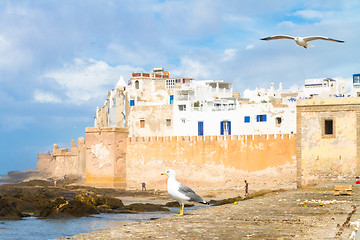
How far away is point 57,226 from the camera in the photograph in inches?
698

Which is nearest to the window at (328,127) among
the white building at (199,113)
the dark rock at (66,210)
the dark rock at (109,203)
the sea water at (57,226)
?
the sea water at (57,226)

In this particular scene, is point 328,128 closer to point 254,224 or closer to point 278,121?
point 278,121

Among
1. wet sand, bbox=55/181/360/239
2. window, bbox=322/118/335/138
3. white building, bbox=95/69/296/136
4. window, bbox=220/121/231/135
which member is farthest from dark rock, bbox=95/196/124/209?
window, bbox=220/121/231/135

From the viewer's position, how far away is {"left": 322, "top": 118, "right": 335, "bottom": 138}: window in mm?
21391

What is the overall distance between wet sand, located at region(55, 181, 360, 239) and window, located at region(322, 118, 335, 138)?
10.9 meters

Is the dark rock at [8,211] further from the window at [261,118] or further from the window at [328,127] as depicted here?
the window at [261,118]

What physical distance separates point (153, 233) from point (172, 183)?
2.01 metres

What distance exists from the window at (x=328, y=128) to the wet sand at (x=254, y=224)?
35.7 ft

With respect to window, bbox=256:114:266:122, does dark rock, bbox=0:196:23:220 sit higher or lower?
lower

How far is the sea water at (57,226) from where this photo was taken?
16266 millimetres

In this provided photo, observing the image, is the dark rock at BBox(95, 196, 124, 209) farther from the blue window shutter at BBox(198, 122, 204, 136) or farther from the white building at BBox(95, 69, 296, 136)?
the blue window shutter at BBox(198, 122, 204, 136)

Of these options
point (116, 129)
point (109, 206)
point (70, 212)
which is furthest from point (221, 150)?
point (70, 212)

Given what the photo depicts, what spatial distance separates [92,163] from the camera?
3247 cm

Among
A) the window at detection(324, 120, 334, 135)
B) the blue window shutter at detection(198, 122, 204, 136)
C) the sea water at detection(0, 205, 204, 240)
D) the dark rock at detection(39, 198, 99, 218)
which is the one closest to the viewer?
the sea water at detection(0, 205, 204, 240)
